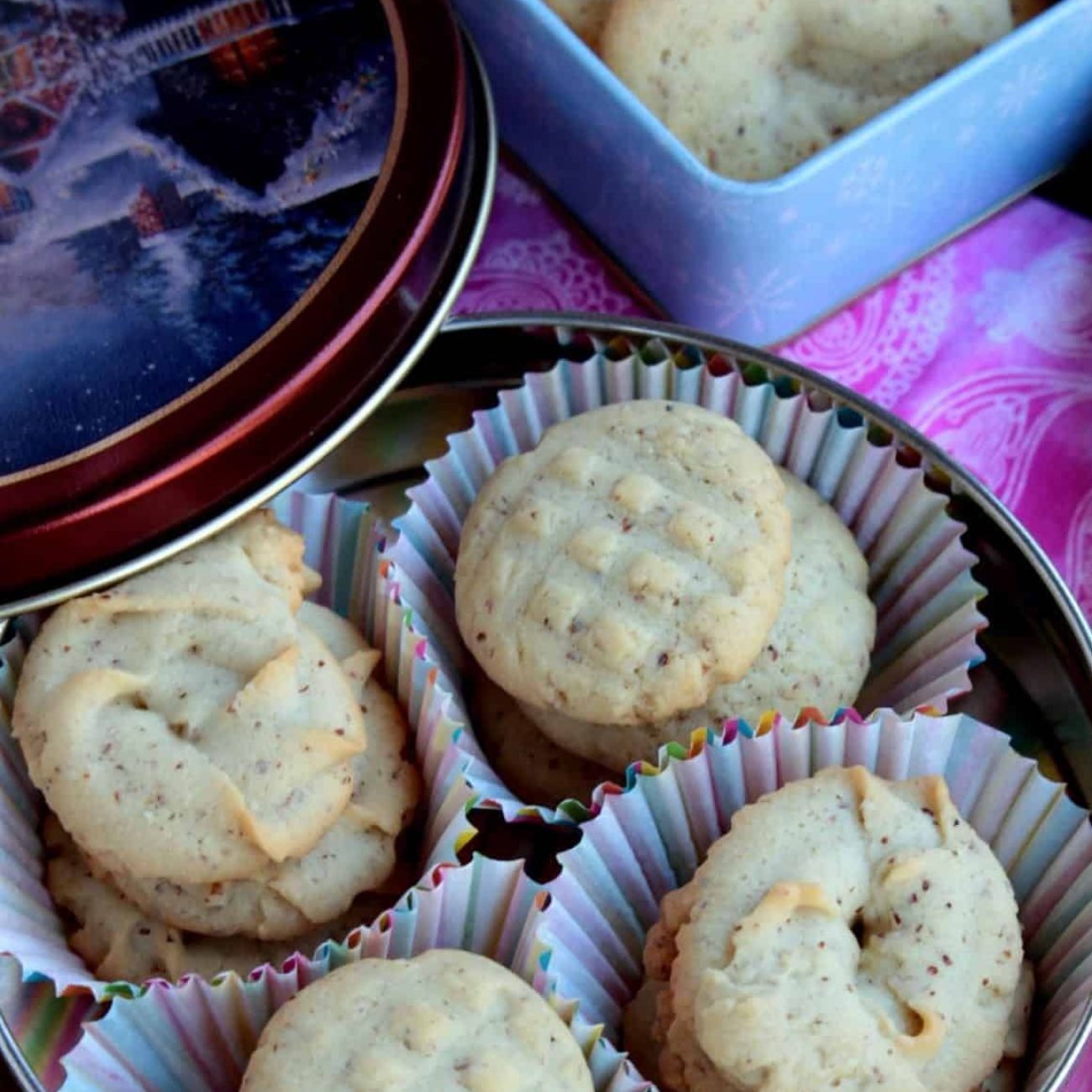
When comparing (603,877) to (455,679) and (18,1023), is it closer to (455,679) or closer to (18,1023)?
(455,679)

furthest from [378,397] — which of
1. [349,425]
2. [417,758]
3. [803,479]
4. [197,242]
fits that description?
[803,479]

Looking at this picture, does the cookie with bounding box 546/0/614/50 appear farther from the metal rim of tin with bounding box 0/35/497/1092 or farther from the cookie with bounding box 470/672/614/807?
the cookie with bounding box 470/672/614/807

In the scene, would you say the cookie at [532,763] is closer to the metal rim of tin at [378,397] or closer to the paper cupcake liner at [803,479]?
the paper cupcake liner at [803,479]

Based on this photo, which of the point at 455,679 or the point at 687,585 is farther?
the point at 455,679

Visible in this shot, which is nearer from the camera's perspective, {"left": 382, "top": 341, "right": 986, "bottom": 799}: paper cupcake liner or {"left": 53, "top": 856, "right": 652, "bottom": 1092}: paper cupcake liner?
{"left": 53, "top": 856, "right": 652, "bottom": 1092}: paper cupcake liner

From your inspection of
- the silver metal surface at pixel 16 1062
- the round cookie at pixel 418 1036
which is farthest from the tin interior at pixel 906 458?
the round cookie at pixel 418 1036

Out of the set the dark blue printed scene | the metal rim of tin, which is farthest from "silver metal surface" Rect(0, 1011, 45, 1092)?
the dark blue printed scene

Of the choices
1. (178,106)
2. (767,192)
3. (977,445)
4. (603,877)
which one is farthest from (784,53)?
(603,877)
